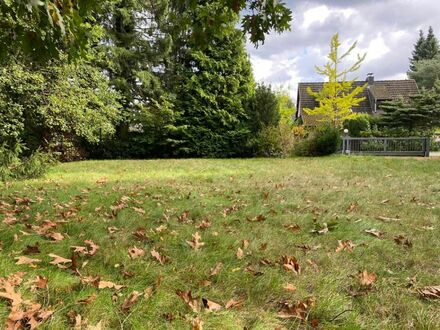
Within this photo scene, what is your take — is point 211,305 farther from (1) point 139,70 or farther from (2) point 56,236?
(1) point 139,70

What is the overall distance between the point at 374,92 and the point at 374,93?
21 centimetres

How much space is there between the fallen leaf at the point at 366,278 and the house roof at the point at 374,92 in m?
30.2

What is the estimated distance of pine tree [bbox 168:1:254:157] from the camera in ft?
52.6

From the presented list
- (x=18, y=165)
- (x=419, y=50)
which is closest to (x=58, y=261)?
(x=18, y=165)

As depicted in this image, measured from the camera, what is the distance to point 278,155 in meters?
14.4

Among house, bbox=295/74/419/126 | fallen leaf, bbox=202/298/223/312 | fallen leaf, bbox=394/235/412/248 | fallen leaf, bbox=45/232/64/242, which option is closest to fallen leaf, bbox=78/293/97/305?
fallen leaf, bbox=202/298/223/312

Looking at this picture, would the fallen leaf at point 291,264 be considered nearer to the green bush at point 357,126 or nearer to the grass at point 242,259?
the grass at point 242,259

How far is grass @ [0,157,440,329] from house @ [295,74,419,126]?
90.7 ft

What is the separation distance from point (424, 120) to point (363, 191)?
1959 cm

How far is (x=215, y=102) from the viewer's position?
53.2 ft

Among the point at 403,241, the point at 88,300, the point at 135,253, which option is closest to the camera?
the point at 88,300

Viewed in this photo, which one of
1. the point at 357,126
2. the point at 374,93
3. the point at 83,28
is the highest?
the point at 374,93

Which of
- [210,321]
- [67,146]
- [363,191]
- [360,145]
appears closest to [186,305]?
[210,321]

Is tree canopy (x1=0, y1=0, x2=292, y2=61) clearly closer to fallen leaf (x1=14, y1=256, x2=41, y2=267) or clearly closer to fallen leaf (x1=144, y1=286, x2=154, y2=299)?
fallen leaf (x1=14, y1=256, x2=41, y2=267)
